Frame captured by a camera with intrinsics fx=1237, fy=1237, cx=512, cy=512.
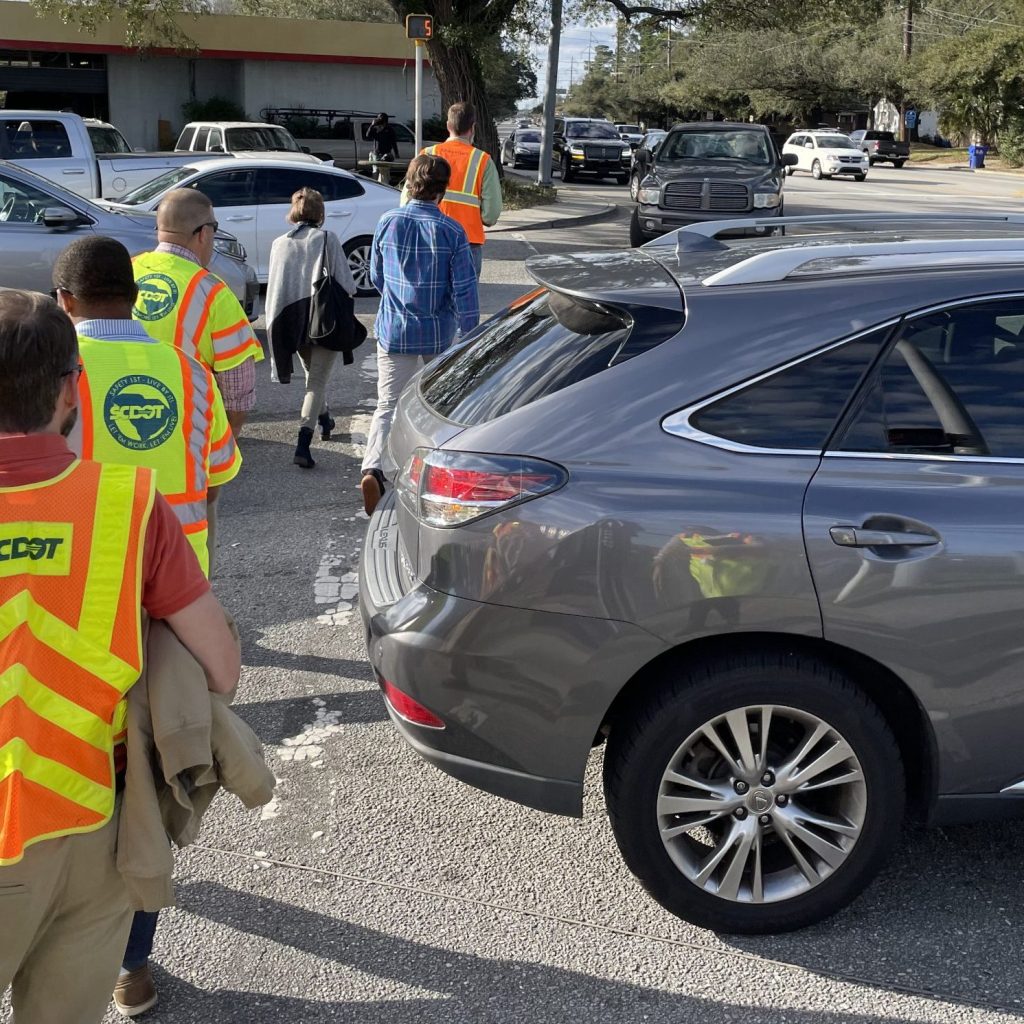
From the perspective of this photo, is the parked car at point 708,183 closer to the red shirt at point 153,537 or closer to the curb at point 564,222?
the curb at point 564,222

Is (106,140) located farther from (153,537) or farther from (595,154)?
(153,537)

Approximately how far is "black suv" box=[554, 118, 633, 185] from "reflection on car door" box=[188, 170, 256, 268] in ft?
78.1

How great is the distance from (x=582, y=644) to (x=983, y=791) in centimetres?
114

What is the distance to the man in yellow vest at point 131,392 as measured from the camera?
117 inches

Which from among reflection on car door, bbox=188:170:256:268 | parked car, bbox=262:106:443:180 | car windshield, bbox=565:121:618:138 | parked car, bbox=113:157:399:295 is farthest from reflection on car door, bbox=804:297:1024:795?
car windshield, bbox=565:121:618:138

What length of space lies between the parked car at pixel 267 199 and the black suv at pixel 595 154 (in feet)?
75.8

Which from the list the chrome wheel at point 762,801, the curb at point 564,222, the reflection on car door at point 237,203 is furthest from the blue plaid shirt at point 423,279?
the curb at point 564,222

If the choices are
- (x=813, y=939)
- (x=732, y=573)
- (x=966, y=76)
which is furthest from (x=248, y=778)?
(x=966, y=76)

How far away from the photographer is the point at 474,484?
3.23m

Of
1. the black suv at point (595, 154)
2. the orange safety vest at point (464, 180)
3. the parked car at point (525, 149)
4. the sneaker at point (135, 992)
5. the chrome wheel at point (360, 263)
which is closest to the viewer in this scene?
the sneaker at point (135, 992)

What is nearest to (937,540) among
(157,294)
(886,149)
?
(157,294)

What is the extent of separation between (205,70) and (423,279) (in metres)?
35.1

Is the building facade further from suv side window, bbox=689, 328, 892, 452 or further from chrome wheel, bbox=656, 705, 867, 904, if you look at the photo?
chrome wheel, bbox=656, 705, 867, 904

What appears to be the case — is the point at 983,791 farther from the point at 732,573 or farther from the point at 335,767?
the point at 335,767
